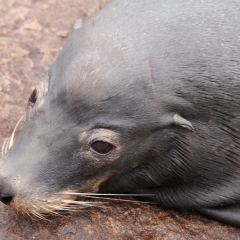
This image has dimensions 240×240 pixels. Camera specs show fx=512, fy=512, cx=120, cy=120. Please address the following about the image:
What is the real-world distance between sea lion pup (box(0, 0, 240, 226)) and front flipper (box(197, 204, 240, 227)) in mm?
286

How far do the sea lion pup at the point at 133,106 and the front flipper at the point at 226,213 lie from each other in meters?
0.29

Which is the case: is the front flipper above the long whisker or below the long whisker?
below

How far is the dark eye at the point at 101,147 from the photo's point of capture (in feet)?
10.2

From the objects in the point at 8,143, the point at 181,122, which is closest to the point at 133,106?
the point at 181,122

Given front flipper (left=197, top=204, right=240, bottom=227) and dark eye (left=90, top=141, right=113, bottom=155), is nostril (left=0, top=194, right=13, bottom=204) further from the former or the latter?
front flipper (left=197, top=204, right=240, bottom=227)

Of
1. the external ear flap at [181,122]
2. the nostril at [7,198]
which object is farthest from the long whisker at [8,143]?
the external ear flap at [181,122]

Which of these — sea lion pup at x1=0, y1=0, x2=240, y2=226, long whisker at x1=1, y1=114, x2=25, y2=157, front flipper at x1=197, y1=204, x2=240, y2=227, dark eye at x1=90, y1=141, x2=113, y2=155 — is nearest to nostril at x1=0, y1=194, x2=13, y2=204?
sea lion pup at x1=0, y1=0, x2=240, y2=226

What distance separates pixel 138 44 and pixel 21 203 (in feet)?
3.93

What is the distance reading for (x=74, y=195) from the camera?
10.8 ft

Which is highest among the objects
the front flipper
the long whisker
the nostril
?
the long whisker

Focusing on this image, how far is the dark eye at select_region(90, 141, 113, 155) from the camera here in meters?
3.11

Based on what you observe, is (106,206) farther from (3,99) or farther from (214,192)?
(3,99)

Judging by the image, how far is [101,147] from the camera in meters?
3.12

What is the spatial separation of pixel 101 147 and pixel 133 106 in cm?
32
